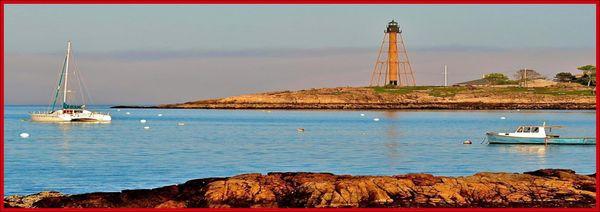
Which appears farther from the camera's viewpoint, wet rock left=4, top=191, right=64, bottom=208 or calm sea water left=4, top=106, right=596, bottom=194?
calm sea water left=4, top=106, right=596, bottom=194

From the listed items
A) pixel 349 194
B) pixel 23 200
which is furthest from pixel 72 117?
pixel 349 194

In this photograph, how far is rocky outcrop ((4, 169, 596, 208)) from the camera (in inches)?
908

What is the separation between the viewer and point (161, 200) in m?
23.2

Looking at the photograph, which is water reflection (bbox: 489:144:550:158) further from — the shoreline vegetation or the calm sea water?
the shoreline vegetation

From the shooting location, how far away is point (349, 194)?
920 inches

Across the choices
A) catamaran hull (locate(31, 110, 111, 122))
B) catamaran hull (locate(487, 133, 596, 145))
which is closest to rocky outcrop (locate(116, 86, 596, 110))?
catamaran hull (locate(31, 110, 111, 122))

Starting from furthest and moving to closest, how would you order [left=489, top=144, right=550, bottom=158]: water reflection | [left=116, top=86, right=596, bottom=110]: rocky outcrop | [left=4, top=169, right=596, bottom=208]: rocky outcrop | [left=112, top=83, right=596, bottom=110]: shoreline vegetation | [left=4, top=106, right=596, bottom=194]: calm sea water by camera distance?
1. [left=116, top=86, right=596, bottom=110]: rocky outcrop
2. [left=112, top=83, right=596, bottom=110]: shoreline vegetation
3. [left=489, top=144, right=550, bottom=158]: water reflection
4. [left=4, top=106, right=596, bottom=194]: calm sea water
5. [left=4, top=169, right=596, bottom=208]: rocky outcrop

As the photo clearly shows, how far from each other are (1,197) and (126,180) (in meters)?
11.8

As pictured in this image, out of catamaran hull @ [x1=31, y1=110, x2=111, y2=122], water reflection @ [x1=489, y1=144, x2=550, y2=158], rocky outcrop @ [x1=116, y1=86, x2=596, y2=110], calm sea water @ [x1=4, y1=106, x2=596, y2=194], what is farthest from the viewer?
rocky outcrop @ [x1=116, y1=86, x2=596, y2=110]

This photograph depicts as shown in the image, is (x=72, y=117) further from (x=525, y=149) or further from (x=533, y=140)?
(x=525, y=149)

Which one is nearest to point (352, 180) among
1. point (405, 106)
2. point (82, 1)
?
point (82, 1)

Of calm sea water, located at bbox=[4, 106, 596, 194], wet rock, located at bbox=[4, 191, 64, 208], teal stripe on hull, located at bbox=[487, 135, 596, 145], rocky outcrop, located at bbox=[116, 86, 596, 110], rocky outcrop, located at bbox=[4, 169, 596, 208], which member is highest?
rocky outcrop, located at bbox=[116, 86, 596, 110]

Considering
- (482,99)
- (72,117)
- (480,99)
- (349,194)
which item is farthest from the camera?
(480,99)

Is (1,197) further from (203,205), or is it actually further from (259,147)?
(259,147)
